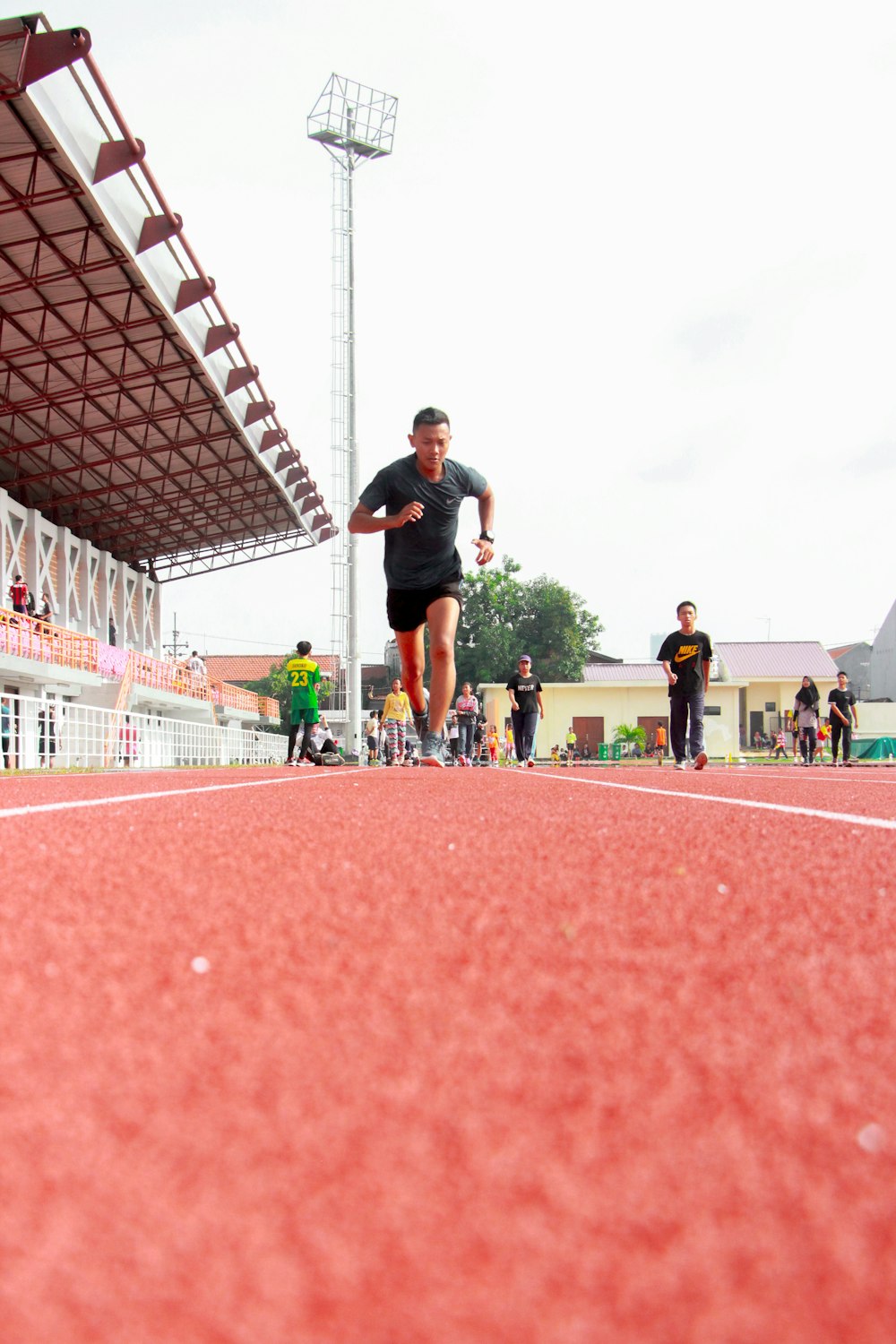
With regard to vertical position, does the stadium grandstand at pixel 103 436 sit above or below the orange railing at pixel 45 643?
above

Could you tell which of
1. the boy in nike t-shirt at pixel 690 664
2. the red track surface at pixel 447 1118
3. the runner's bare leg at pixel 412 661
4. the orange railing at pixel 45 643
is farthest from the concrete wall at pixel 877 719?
the red track surface at pixel 447 1118

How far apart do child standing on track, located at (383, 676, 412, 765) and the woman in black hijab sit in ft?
25.4

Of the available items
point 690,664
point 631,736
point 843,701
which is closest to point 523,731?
point 690,664

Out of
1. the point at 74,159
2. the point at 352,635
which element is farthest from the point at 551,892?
the point at 352,635

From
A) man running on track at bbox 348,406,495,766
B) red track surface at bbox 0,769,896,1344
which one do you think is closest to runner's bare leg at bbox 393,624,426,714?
man running on track at bbox 348,406,495,766

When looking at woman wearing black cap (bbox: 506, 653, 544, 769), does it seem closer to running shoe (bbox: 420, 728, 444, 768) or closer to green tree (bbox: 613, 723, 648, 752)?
running shoe (bbox: 420, 728, 444, 768)

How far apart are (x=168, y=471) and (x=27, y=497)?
14.3ft

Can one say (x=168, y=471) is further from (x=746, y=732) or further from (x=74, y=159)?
(x=746, y=732)

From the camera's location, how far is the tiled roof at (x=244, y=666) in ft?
364

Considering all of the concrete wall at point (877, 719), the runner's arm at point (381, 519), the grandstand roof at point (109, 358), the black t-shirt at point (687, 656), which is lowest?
the concrete wall at point (877, 719)

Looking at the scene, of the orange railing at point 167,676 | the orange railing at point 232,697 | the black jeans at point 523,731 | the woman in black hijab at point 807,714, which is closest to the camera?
the black jeans at point 523,731

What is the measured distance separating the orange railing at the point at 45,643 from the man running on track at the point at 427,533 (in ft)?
62.7

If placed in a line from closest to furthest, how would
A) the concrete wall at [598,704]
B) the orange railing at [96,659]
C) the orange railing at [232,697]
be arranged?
1. the orange railing at [96,659]
2. the orange railing at [232,697]
3. the concrete wall at [598,704]

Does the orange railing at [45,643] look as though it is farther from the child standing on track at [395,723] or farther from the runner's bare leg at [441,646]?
the runner's bare leg at [441,646]
